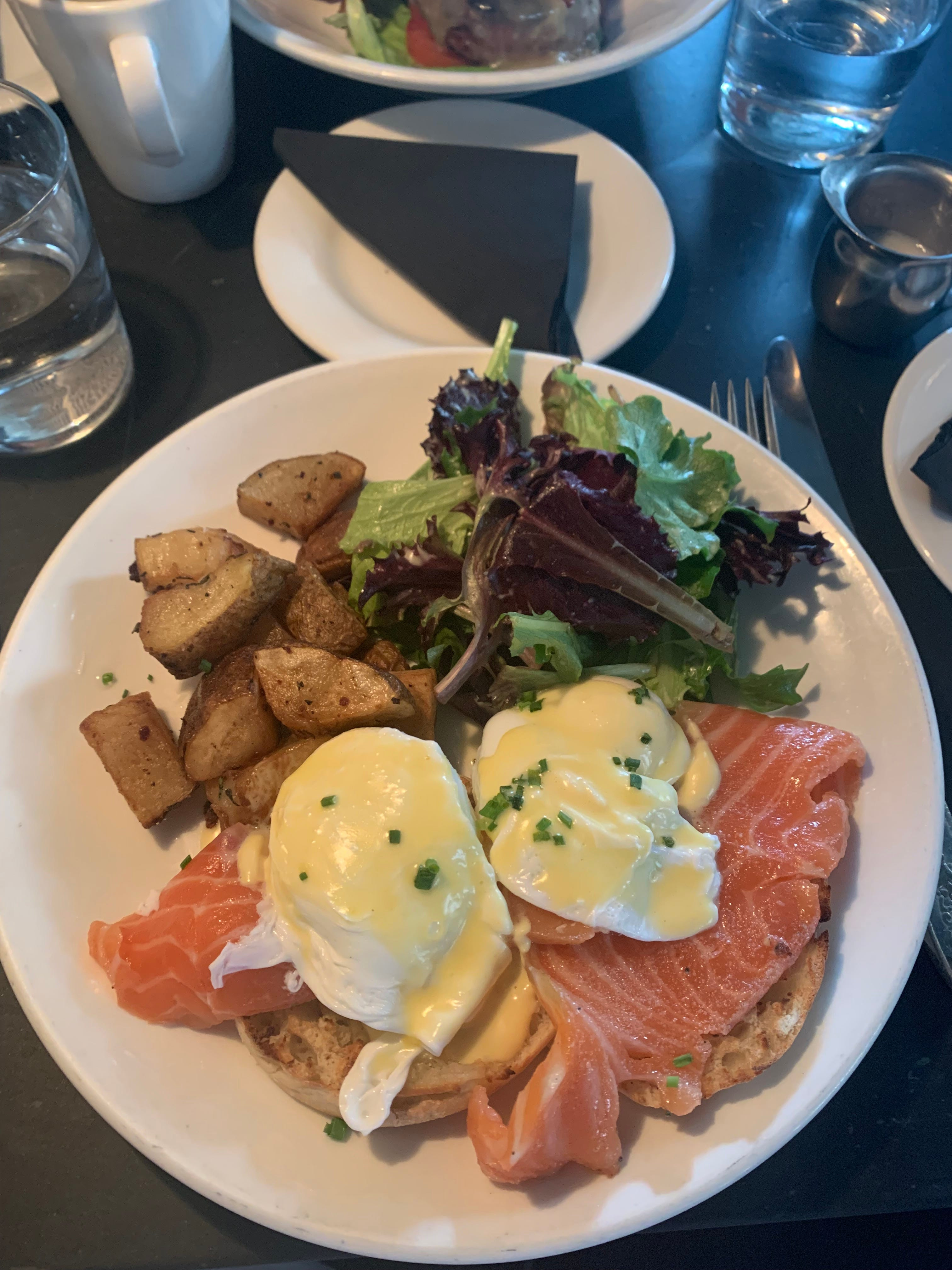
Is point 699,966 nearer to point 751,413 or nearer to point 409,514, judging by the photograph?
point 409,514

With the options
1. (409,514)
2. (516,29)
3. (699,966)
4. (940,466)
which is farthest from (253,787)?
(516,29)

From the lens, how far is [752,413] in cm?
205

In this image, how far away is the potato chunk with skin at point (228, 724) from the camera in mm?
1382

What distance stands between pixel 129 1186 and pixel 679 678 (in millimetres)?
1330

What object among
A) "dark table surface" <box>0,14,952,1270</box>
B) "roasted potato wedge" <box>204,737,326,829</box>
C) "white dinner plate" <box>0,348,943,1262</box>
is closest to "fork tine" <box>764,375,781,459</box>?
"dark table surface" <box>0,14,952,1270</box>

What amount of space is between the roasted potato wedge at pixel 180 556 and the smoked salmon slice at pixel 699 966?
0.91 m

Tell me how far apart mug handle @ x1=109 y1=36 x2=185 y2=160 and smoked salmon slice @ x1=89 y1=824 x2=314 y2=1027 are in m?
1.76

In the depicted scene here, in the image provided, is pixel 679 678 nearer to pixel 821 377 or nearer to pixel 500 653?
pixel 500 653

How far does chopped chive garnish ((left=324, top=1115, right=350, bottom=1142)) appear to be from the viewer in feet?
3.94

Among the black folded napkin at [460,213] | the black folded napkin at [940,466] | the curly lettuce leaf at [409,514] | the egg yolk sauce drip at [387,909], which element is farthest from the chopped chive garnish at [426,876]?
the black folded napkin at [940,466]

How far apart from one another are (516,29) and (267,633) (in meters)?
2.01

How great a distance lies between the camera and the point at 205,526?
5.55 feet

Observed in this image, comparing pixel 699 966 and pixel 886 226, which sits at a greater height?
pixel 886 226

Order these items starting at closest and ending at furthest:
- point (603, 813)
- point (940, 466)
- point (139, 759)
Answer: point (603, 813) → point (139, 759) → point (940, 466)
